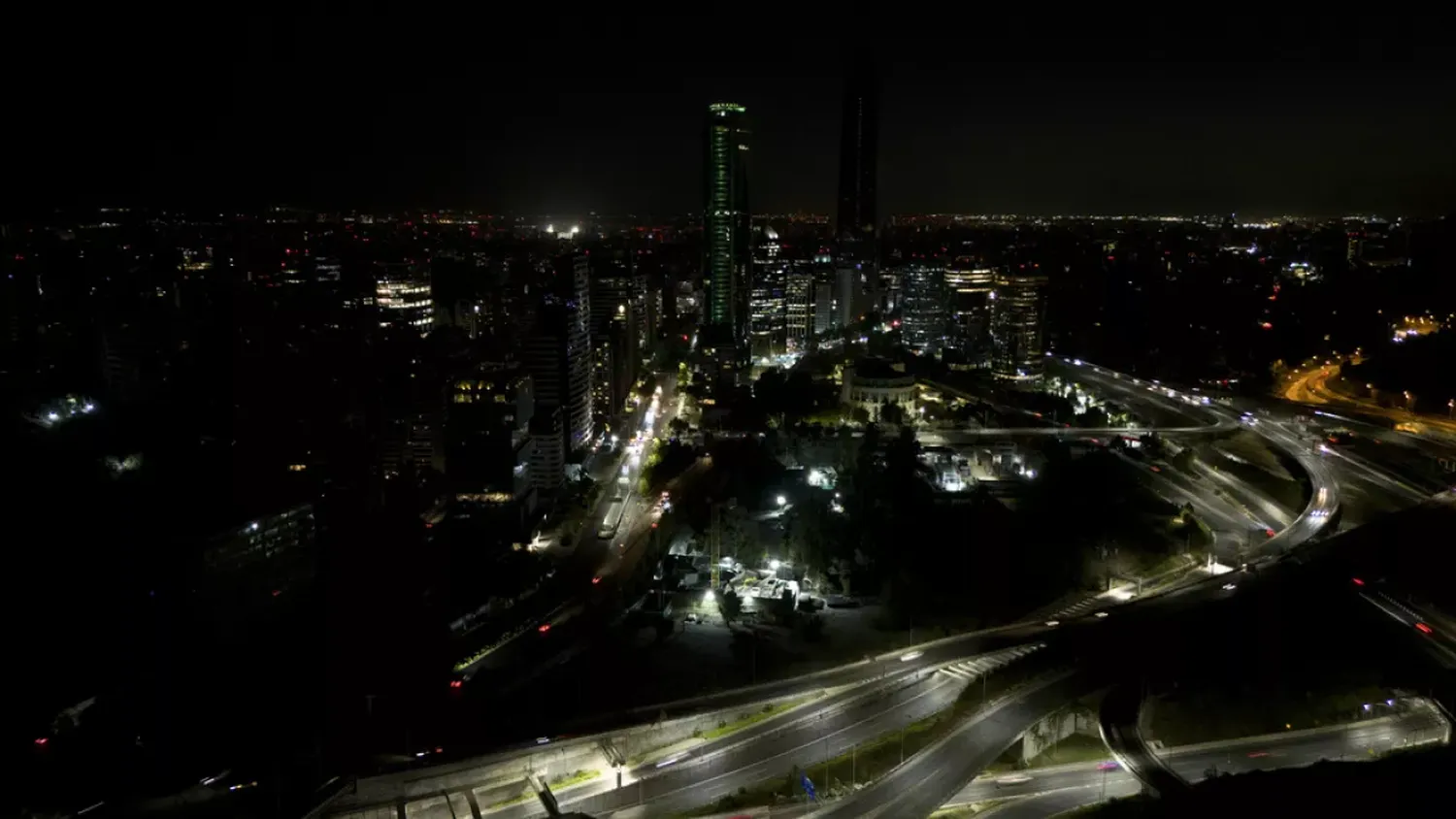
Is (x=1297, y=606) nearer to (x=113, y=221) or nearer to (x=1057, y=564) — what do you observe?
(x=1057, y=564)

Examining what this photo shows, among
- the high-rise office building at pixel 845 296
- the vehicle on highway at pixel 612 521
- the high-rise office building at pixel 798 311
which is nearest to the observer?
the vehicle on highway at pixel 612 521

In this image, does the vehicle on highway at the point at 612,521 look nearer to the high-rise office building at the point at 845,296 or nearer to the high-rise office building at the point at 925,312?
the high-rise office building at the point at 925,312

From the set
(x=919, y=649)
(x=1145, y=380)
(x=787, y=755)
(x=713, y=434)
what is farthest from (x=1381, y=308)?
(x=787, y=755)

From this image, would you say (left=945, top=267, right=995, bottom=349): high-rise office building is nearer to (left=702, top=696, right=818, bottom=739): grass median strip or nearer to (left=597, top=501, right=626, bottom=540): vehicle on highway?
(left=597, top=501, right=626, bottom=540): vehicle on highway

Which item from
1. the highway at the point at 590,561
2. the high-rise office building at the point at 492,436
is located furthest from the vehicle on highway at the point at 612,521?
the high-rise office building at the point at 492,436

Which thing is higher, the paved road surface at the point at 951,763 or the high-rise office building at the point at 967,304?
the high-rise office building at the point at 967,304

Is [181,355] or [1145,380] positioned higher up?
[181,355]

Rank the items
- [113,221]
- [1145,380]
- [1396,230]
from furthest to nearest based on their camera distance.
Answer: [1396,230]
[1145,380]
[113,221]
